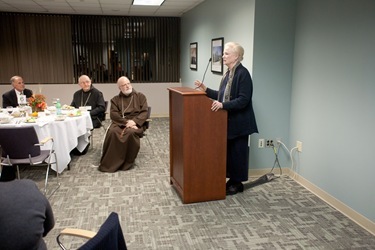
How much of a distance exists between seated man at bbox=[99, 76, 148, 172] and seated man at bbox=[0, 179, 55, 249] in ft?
10.2

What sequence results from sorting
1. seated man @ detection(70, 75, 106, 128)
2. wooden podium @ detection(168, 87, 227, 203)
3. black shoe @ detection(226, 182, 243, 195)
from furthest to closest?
seated man @ detection(70, 75, 106, 128) < black shoe @ detection(226, 182, 243, 195) < wooden podium @ detection(168, 87, 227, 203)

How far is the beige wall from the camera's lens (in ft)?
27.1

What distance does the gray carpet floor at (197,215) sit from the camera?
290cm

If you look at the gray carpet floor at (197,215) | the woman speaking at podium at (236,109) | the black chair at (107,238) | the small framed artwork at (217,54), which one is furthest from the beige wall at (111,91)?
the black chair at (107,238)

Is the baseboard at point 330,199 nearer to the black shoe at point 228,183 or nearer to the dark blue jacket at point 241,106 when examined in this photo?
the black shoe at point 228,183

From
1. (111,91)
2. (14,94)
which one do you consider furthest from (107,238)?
(111,91)

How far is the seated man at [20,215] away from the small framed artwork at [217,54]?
4206 millimetres

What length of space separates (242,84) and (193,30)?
4086mm

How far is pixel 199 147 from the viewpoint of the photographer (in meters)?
3.53

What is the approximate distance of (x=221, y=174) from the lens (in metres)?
3.65

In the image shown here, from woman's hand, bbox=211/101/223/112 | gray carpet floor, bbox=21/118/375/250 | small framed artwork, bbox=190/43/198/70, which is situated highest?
small framed artwork, bbox=190/43/198/70

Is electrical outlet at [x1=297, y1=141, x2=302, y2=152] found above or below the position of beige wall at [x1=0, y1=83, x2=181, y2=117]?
below

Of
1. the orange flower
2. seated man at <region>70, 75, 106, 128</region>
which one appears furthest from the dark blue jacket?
the orange flower

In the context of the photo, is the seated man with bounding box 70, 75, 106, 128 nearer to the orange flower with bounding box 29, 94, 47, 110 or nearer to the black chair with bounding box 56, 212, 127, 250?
the orange flower with bounding box 29, 94, 47, 110
